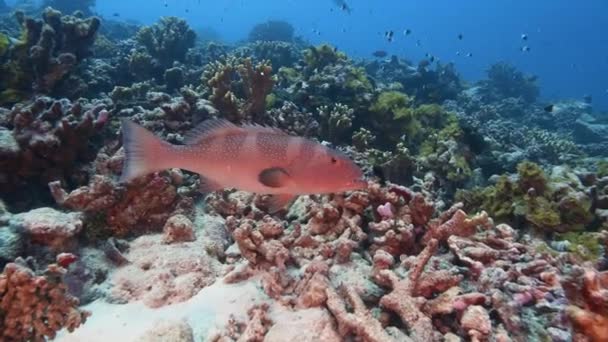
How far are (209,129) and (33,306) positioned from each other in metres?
1.66

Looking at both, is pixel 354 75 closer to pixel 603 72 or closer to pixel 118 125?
pixel 118 125

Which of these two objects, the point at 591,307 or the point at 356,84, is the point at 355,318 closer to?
the point at 591,307

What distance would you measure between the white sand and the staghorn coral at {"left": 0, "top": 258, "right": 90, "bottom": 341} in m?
0.18

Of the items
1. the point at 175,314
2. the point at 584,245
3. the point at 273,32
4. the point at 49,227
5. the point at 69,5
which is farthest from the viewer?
the point at 273,32

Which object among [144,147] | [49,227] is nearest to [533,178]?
[144,147]

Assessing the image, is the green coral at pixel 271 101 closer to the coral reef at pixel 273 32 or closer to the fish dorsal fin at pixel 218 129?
the fish dorsal fin at pixel 218 129

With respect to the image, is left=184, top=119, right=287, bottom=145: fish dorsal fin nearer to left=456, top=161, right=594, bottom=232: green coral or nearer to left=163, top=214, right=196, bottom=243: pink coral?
left=163, top=214, right=196, bottom=243: pink coral

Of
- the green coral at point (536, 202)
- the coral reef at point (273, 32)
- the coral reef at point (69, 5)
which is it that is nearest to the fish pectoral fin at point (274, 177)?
the green coral at point (536, 202)

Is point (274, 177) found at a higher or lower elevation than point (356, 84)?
lower

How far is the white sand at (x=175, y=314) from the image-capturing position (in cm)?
315

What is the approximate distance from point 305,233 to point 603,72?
157 m

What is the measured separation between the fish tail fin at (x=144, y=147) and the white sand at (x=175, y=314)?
1124 millimetres

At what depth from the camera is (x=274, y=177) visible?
9.52ft

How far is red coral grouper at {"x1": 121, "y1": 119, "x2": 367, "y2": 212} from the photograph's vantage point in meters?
2.94
